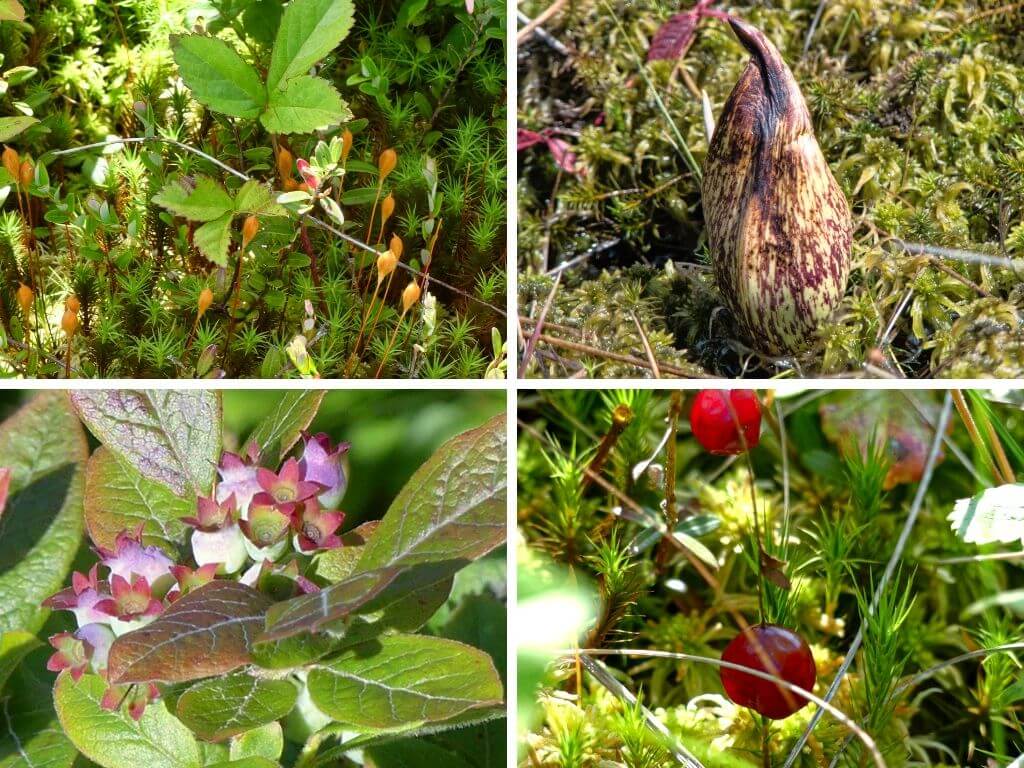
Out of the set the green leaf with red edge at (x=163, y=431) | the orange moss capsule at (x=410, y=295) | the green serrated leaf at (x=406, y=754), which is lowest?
the green serrated leaf at (x=406, y=754)

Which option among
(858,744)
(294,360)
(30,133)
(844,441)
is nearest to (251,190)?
(294,360)

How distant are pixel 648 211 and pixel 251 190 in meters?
0.51

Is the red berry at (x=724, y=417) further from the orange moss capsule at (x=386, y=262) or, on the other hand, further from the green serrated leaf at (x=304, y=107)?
the green serrated leaf at (x=304, y=107)

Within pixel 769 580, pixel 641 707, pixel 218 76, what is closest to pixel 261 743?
pixel 641 707

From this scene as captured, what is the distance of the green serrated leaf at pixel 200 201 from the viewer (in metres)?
0.95

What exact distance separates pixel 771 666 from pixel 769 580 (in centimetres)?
9

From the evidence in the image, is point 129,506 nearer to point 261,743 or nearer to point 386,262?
point 261,743

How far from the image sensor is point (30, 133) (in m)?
1.13

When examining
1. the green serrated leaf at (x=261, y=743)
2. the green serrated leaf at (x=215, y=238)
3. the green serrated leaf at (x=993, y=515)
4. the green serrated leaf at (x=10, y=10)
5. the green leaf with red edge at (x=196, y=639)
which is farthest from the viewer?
the green serrated leaf at (x=10, y=10)

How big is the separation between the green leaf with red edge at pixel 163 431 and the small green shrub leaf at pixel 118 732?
6.2 inches

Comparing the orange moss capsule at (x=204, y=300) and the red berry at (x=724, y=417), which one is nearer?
the red berry at (x=724, y=417)

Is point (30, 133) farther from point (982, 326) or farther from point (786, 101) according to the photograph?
point (982, 326)

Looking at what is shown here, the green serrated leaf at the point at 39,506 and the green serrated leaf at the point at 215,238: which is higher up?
the green serrated leaf at the point at 215,238

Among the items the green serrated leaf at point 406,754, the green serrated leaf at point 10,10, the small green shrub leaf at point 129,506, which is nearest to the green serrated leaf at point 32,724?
the small green shrub leaf at point 129,506
